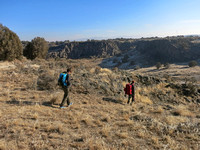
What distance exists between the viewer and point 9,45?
20.5 metres

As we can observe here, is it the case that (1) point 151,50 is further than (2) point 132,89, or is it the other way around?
(1) point 151,50

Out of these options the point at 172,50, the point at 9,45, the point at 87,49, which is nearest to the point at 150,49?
the point at 172,50

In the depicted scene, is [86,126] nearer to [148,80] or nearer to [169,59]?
[148,80]

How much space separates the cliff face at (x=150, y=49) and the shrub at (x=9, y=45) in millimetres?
48278

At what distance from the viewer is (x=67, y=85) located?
567 cm

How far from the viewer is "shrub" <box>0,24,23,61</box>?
20130 mm

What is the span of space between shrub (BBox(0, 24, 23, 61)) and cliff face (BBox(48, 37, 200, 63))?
4828cm

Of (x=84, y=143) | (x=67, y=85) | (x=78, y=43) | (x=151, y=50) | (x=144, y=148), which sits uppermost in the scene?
(x=78, y=43)

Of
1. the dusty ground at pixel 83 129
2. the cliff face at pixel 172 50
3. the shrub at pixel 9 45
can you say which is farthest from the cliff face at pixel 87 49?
the dusty ground at pixel 83 129

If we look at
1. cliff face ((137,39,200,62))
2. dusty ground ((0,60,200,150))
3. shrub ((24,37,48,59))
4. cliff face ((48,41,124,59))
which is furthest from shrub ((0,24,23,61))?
cliff face ((48,41,124,59))

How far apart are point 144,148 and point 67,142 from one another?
2117 millimetres

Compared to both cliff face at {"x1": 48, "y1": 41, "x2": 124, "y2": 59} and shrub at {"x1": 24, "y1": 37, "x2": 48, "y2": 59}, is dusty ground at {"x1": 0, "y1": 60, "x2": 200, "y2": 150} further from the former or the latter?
cliff face at {"x1": 48, "y1": 41, "x2": 124, "y2": 59}

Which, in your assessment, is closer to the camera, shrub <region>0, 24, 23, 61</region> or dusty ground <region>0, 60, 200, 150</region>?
dusty ground <region>0, 60, 200, 150</region>

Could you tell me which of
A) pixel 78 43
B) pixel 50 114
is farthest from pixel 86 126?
pixel 78 43
